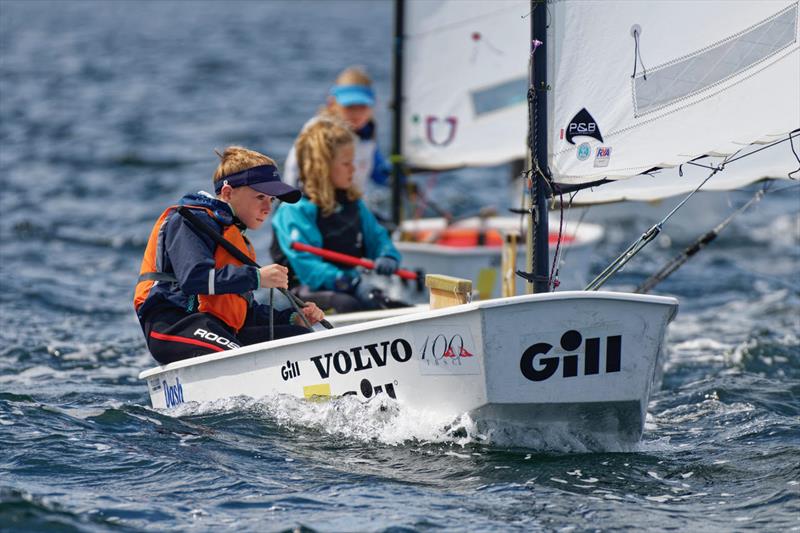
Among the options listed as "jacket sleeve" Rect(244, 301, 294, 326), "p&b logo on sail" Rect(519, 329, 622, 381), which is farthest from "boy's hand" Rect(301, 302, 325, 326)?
"p&b logo on sail" Rect(519, 329, 622, 381)

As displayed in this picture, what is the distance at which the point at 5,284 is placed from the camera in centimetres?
953

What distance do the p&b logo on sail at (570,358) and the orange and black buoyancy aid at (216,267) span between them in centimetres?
140

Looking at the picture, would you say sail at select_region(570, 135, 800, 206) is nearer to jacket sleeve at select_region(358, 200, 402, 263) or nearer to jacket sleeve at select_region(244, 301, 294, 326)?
jacket sleeve at select_region(244, 301, 294, 326)

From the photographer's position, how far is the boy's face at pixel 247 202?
5434 mm

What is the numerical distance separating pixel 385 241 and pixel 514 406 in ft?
8.72

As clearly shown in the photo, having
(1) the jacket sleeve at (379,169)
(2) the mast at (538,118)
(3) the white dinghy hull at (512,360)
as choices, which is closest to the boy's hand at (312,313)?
(3) the white dinghy hull at (512,360)

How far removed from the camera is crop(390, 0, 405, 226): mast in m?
9.52

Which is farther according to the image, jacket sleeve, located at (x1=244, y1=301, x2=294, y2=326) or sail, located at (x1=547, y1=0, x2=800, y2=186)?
jacket sleeve, located at (x1=244, y1=301, x2=294, y2=326)

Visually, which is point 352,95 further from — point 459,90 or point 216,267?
point 216,267

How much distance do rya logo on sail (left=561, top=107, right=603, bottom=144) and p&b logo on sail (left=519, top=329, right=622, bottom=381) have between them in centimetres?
97

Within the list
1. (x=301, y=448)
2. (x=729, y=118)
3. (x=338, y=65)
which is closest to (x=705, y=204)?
(x=729, y=118)

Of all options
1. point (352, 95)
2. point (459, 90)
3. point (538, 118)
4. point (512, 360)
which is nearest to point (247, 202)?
point (538, 118)

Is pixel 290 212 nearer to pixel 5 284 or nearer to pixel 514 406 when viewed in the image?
pixel 514 406

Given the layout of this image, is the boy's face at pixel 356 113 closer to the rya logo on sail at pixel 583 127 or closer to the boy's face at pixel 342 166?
the boy's face at pixel 342 166
